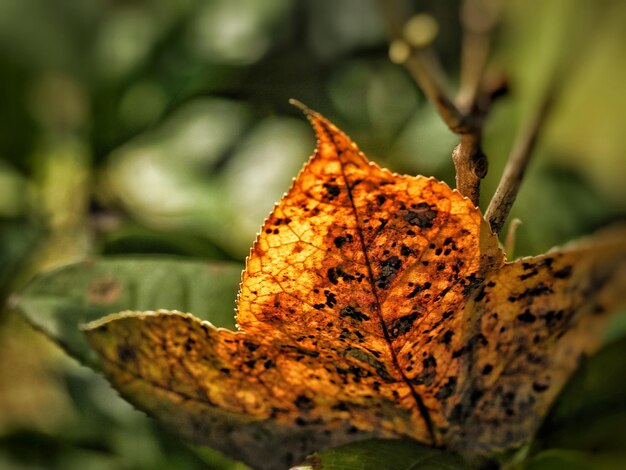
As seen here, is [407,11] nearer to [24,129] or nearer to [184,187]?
[184,187]

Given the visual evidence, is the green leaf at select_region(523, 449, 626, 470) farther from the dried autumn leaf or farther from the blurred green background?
the blurred green background

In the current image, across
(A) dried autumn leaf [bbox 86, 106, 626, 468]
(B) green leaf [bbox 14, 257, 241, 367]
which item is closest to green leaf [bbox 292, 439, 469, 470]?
(A) dried autumn leaf [bbox 86, 106, 626, 468]

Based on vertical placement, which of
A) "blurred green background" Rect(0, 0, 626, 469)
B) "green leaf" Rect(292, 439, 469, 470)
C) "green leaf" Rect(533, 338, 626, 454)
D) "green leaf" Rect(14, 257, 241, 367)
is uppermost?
"blurred green background" Rect(0, 0, 626, 469)

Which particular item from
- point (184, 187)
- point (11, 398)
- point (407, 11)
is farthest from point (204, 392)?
point (407, 11)

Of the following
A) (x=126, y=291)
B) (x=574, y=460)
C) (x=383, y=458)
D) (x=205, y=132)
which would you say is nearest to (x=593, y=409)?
(x=574, y=460)

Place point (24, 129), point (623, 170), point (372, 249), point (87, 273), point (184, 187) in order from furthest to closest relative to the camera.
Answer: point (24, 129) < point (184, 187) < point (623, 170) < point (87, 273) < point (372, 249)

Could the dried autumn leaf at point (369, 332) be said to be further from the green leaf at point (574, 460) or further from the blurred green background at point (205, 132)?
the blurred green background at point (205, 132)
